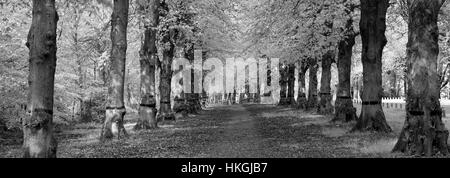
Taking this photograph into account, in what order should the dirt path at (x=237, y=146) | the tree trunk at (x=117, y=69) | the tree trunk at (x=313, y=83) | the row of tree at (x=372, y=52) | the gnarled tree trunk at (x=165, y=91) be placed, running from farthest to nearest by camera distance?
1. the tree trunk at (x=313, y=83)
2. the gnarled tree trunk at (x=165, y=91)
3. the tree trunk at (x=117, y=69)
4. the dirt path at (x=237, y=146)
5. the row of tree at (x=372, y=52)

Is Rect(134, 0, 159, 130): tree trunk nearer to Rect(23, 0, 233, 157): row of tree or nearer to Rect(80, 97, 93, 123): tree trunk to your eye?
Rect(23, 0, 233, 157): row of tree

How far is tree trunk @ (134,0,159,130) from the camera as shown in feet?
92.8

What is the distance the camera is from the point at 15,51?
80.1 ft

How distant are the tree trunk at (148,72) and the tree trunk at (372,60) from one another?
37.8ft

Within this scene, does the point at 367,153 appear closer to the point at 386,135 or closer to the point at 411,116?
the point at 411,116

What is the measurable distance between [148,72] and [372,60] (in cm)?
1260

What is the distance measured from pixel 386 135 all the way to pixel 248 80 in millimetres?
79878

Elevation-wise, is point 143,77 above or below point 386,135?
above

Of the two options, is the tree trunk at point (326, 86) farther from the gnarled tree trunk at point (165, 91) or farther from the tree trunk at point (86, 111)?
the tree trunk at point (86, 111)

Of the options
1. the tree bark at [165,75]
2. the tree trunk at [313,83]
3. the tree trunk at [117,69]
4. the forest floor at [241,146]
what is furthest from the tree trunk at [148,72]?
the tree trunk at [313,83]

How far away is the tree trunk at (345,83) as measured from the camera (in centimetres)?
2966

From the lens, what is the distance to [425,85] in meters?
14.8

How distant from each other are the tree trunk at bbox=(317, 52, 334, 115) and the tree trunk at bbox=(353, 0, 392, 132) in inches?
584
